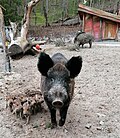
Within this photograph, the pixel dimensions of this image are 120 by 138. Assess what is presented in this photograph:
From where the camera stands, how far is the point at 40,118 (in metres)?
4.02

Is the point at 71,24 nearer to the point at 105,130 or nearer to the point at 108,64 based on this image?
the point at 108,64

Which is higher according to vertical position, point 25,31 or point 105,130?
point 25,31

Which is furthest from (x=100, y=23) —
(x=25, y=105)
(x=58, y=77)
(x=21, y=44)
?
(x=58, y=77)

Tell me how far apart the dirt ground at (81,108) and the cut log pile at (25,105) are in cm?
8

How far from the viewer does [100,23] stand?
14.9m

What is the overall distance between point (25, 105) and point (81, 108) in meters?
1.00

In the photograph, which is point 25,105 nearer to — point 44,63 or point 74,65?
point 44,63

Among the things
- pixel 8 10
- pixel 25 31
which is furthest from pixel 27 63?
pixel 8 10

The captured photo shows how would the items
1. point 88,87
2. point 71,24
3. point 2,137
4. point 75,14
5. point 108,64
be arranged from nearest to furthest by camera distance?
point 2,137 → point 88,87 → point 108,64 → point 71,24 → point 75,14

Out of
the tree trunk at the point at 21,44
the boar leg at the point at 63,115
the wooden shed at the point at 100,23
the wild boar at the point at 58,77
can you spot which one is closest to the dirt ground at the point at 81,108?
the boar leg at the point at 63,115

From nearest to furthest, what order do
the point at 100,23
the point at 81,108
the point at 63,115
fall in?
the point at 63,115, the point at 81,108, the point at 100,23

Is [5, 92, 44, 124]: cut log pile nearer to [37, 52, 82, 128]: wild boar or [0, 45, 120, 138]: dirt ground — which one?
[0, 45, 120, 138]: dirt ground

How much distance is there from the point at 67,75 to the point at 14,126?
1.14 metres

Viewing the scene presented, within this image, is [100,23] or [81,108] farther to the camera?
[100,23]
